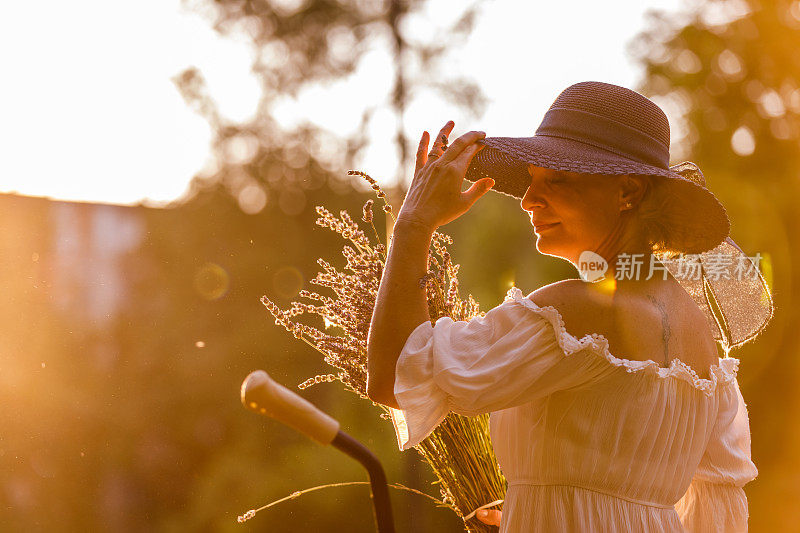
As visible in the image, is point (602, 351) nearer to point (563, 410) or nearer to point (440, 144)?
point (563, 410)

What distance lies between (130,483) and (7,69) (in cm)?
125

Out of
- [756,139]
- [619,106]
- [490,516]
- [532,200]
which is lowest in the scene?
[490,516]

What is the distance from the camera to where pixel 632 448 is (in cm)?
98

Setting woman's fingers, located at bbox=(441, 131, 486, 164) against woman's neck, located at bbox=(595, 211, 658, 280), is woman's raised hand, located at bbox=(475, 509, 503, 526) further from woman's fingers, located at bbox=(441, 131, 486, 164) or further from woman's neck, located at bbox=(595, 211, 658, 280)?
woman's fingers, located at bbox=(441, 131, 486, 164)

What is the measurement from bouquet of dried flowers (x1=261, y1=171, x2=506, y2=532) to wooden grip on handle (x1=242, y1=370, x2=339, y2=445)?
1.64 ft

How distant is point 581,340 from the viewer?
911mm

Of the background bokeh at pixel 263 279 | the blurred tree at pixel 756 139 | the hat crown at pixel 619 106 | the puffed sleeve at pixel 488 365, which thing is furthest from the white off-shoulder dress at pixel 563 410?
the blurred tree at pixel 756 139

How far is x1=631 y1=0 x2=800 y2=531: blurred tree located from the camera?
10.4ft

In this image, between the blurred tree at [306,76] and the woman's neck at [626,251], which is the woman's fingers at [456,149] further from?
the blurred tree at [306,76]

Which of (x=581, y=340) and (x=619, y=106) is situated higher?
(x=619, y=106)

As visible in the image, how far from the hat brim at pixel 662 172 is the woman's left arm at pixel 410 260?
0.09m

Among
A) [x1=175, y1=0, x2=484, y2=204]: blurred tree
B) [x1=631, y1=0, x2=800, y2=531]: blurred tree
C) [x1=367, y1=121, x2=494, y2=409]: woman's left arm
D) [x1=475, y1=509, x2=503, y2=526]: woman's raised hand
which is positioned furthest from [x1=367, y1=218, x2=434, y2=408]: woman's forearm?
[x1=631, y1=0, x2=800, y2=531]: blurred tree

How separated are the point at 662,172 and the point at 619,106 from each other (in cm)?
13


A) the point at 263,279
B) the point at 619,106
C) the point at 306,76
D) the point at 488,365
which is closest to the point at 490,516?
the point at 488,365
